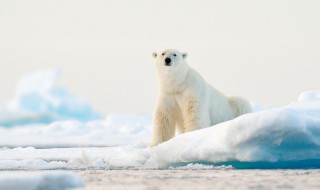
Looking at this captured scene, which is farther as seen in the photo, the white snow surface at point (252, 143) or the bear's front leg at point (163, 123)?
the bear's front leg at point (163, 123)

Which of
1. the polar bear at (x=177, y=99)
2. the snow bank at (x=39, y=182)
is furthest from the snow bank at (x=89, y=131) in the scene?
the snow bank at (x=39, y=182)

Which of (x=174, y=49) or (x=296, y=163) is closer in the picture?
(x=296, y=163)

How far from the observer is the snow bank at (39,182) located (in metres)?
4.03

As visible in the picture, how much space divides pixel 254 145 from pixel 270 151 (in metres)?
0.14

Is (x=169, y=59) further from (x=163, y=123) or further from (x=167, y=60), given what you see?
(x=163, y=123)

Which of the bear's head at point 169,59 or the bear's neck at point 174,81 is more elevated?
the bear's head at point 169,59

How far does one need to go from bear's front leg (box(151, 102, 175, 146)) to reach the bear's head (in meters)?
0.49

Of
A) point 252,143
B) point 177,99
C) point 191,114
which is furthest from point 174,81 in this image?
point 252,143

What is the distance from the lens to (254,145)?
5594 millimetres

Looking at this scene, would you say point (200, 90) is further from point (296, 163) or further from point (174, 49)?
point (296, 163)

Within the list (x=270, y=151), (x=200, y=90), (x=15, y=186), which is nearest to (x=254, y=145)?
(x=270, y=151)

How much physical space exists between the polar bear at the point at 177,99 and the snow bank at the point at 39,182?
3986 millimetres

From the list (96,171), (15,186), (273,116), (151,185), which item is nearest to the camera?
(15,186)

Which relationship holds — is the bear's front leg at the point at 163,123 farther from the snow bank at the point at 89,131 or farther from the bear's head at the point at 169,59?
the snow bank at the point at 89,131
